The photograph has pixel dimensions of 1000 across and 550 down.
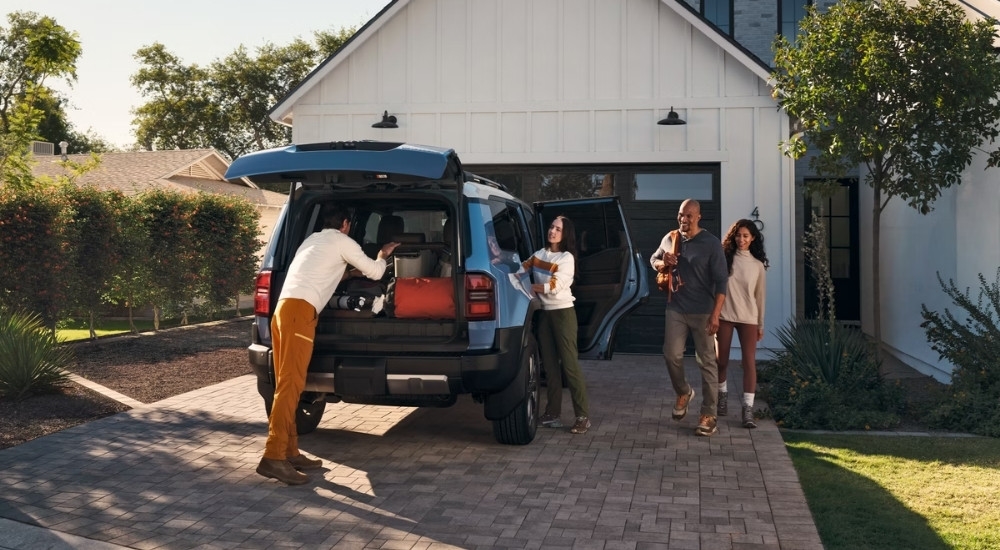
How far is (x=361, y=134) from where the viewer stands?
14211 mm

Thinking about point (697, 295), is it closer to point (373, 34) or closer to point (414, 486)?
point (414, 486)

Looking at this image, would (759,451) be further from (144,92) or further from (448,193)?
(144,92)

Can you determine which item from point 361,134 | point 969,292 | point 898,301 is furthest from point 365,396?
point 898,301

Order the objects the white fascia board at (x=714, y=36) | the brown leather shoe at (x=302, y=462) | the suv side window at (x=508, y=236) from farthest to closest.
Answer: the white fascia board at (x=714, y=36), the suv side window at (x=508, y=236), the brown leather shoe at (x=302, y=462)

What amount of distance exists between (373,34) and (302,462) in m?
8.87

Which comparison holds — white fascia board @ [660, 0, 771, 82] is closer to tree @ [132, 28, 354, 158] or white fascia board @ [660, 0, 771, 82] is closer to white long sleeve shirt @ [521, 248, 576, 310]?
white long sleeve shirt @ [521, 248, 576, 310]

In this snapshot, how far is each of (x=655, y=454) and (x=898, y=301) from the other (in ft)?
25.9

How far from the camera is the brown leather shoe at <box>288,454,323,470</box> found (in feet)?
21.8

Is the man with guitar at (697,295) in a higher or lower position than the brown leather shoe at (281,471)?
higher

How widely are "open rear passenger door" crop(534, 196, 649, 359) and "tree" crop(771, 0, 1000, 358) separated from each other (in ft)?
8.94

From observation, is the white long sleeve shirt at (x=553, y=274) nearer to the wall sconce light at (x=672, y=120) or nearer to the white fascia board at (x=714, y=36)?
the wall sconce light at (x=672, y=120)

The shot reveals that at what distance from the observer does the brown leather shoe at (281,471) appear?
6.30 metres

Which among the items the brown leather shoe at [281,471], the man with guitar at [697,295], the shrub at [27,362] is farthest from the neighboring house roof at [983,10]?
the shrub at [27,362]

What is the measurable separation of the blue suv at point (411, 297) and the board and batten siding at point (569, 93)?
6043 millimetres
